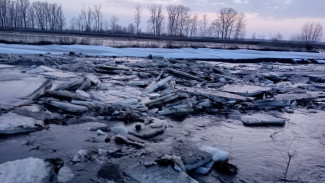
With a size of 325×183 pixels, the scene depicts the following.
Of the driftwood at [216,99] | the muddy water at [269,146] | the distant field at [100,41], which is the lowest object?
the muddy water at [269,146]

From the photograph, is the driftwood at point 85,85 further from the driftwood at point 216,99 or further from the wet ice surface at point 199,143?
the driftwood at point 216,99

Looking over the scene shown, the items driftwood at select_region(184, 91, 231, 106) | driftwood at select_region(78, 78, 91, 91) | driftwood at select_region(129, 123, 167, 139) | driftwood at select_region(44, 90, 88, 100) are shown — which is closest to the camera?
driftwood at select_region(129, 123, 167, 139)

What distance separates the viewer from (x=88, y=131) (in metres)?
4.41

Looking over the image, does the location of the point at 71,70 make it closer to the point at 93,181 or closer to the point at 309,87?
the point at 93,181

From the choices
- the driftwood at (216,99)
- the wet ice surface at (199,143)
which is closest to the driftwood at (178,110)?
the wet ice surface at (199,143)

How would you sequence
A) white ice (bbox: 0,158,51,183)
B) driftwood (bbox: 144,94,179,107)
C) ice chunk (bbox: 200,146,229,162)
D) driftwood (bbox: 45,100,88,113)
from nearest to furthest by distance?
white ice (bbox: 0,158,51,183) < ice chunk (bbox: 200,146,229,162) < driftwood (bbox: 45,100,88,113) < driftwood (bbox: 144,94,179,107)

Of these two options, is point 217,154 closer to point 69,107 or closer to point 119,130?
point 119,130

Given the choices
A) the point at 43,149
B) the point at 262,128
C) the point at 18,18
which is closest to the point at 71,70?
the point at 43,149

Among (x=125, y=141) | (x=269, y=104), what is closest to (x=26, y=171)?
(x=125, y=141)

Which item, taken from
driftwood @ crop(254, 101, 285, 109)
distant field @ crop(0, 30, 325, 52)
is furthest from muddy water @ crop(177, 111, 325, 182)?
distant field @ crop(0, 30, 325, 52)

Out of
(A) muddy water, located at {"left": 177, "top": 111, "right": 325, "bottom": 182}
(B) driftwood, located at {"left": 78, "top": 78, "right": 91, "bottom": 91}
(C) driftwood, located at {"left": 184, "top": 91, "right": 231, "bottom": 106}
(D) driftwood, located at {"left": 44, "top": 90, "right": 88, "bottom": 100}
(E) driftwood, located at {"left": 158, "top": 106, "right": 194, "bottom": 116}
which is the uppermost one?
(B) driftwood, located at {"left": 78, "top": 78, "right": 91, "bottom": 91}

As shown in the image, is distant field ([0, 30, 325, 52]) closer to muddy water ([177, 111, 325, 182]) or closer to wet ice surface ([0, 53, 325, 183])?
wet ice surface ([0, 53, 325, 183])

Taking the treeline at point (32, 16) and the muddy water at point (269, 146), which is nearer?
the muddy water at point (269, 146)

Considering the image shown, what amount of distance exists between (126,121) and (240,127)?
98.3 inches
